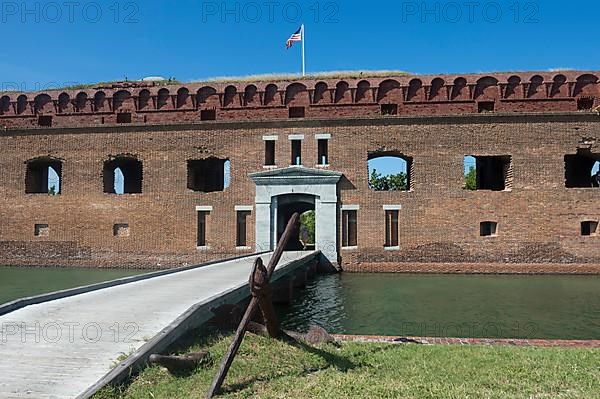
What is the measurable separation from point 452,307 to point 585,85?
40.2 ft

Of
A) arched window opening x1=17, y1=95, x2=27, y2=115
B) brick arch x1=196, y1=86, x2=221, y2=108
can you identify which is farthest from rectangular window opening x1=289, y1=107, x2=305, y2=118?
arched window opening x1=17, y1=95, x2=27, y2=115

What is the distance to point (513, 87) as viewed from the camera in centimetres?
1803

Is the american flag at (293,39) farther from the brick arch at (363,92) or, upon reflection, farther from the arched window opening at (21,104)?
the arched window opening at (21,104)

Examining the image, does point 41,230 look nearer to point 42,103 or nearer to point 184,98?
point 42,103

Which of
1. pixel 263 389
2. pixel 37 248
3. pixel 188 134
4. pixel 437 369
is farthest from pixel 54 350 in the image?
pixel 37 248

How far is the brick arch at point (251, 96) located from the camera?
748 inches

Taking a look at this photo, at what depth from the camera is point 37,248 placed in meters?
19.3

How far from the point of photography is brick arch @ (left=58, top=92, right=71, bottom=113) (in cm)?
2001

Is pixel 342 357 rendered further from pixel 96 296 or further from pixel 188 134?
pixel 188 134

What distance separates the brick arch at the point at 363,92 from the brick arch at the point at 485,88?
3960mm

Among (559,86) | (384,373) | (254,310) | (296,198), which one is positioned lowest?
(384,373)

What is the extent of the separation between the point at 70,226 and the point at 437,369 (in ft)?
58.0

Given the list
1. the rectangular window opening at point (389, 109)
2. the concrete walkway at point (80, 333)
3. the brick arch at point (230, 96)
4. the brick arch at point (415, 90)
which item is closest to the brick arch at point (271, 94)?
the brick arch at point (230, 96)
